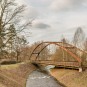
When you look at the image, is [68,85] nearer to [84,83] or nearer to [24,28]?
[84,83]

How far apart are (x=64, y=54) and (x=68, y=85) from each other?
14808 millimetres

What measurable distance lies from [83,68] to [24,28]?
986 centimetres

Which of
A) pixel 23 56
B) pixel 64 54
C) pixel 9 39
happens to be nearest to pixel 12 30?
pixel 9 39

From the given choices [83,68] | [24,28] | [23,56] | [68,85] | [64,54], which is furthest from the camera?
[23,56]

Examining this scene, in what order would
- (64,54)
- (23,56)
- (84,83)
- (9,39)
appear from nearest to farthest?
(84,83), (9,39), (64,54), (23,56)

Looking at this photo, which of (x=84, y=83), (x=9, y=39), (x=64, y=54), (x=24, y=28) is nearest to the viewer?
(x=84, y=83)

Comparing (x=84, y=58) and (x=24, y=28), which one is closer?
(x=84, y=58)

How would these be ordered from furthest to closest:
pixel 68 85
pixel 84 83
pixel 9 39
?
pixel 9 39 < pixel 68 85 < pixel 84 83

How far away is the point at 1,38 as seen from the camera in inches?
1198

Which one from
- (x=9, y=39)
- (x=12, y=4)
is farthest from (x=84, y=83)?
(x=12, y=4)

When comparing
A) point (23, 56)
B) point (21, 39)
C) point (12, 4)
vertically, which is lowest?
point (23, 56)

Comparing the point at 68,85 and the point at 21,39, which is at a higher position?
the point at 21,39

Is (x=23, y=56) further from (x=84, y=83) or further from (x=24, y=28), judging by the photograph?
(x=84, y=83)

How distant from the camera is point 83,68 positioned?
28.6 meters
